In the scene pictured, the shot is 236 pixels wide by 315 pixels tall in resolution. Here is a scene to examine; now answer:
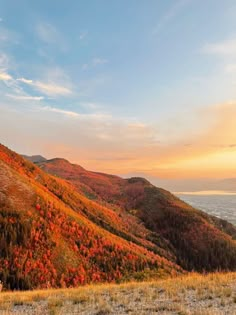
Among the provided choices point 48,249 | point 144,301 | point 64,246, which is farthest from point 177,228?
point 144,301

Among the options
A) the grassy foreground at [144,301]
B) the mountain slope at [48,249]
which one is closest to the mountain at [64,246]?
the mountain slope at [48,249]

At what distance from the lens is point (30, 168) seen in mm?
64312

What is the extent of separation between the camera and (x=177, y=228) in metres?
79.8

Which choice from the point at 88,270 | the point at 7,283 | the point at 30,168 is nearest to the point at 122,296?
the point at 7,283

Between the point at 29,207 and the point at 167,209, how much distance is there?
196 ft

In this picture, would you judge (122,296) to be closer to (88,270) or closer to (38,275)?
(38,275)

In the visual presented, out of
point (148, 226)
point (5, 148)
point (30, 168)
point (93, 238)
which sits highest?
point (5, 148)

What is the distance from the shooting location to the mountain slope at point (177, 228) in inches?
2701

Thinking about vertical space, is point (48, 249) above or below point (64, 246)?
above

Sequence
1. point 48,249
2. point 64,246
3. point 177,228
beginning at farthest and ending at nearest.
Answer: point 177,228, point 64,246, point 48,249

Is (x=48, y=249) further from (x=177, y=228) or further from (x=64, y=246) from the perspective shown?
(x=177, y=228)

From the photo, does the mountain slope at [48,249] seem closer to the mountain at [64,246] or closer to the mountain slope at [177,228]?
the mountain at [64,246]

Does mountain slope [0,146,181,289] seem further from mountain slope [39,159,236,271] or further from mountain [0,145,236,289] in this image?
mountain slope [39,159,236,271]

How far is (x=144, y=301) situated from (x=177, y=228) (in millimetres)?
70906
